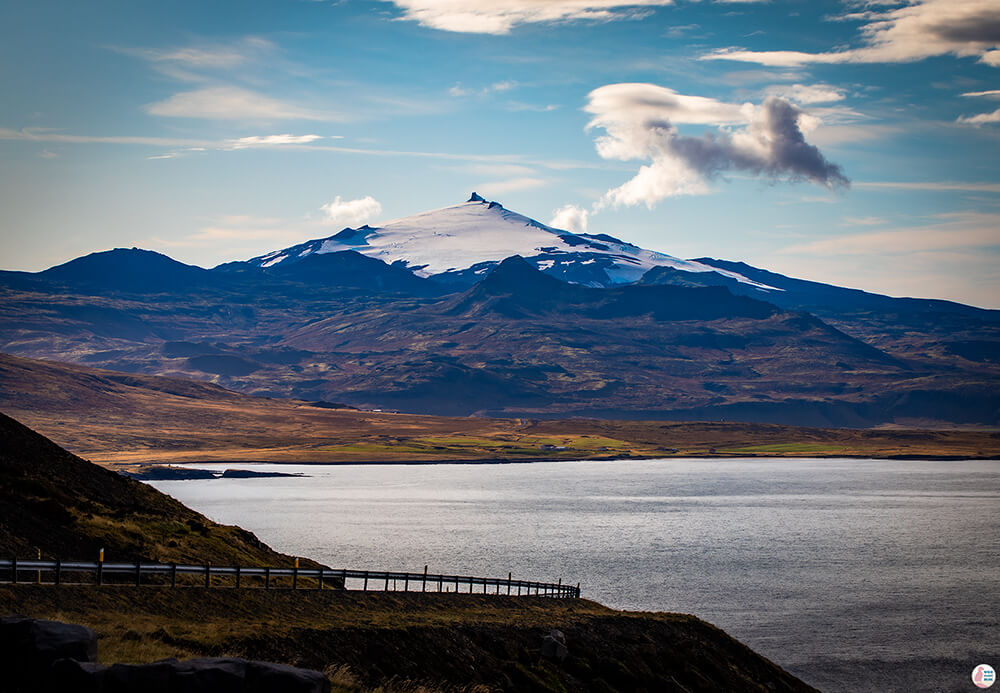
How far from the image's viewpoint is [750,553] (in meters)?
113

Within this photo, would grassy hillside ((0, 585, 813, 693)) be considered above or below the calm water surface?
above

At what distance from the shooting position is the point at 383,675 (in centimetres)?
3594

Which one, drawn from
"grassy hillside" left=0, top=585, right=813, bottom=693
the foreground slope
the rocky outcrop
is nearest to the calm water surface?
"grassy hillside" left=0, top=585, right=813, bottom=693

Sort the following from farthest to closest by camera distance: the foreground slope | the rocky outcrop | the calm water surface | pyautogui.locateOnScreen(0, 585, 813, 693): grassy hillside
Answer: the calm water surface, the foreground slope, pyautogui.locateOnScreen(0, 585, 813, 693): grassy hillside, the rocky outcrop

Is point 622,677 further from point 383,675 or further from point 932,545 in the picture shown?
→ point 932,545

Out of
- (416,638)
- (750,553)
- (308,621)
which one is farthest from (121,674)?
(750,553)

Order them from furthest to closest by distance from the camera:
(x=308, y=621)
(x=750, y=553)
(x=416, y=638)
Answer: (x=750, y=553) < (x=416, y=638) < (x=308, y=621)

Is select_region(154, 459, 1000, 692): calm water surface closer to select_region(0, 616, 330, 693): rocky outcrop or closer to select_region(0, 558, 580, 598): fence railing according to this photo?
select_region(0, 558, 580, 598): fence railing

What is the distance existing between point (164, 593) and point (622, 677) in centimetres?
1867

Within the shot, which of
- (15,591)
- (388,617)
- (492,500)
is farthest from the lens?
(492,500)

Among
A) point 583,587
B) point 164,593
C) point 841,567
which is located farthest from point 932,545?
point 164,593

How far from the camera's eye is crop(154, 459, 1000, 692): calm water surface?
6856cm

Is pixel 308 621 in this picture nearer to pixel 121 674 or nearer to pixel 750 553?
pixel 121 674

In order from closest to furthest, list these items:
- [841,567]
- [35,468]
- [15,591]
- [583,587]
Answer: [15,591] → [35,468] → [583,587] → [841,567]
